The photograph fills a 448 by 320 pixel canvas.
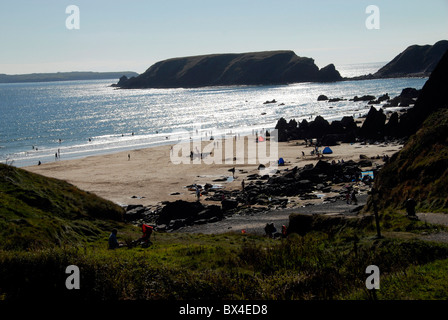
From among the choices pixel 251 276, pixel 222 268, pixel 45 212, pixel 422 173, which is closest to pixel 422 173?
pixel 422 173

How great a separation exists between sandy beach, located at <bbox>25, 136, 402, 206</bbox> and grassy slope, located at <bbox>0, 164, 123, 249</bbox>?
43.9 feet

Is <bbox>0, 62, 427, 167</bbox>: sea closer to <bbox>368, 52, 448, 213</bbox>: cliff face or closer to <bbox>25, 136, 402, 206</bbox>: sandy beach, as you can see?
<bbox>25, 136, 402, 206</bbox>: sandy beach

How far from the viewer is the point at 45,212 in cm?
1809

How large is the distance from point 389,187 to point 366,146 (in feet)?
102

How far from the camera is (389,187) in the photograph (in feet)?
76.5

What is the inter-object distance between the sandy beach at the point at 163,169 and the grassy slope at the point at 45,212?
13.4m

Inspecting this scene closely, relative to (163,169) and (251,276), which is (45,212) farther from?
(163,169)

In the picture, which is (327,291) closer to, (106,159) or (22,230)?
(22,230)

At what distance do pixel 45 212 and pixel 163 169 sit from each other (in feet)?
102

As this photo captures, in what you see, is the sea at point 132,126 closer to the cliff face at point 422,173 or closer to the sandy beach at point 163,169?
the sandy beach at point 163,169

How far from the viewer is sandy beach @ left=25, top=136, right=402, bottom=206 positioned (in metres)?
38.6

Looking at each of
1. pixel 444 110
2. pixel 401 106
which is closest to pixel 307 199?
pixel 444 110

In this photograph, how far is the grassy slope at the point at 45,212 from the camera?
14508mm

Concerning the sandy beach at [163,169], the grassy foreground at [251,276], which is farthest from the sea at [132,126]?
the grassy foreground at [251,276]
